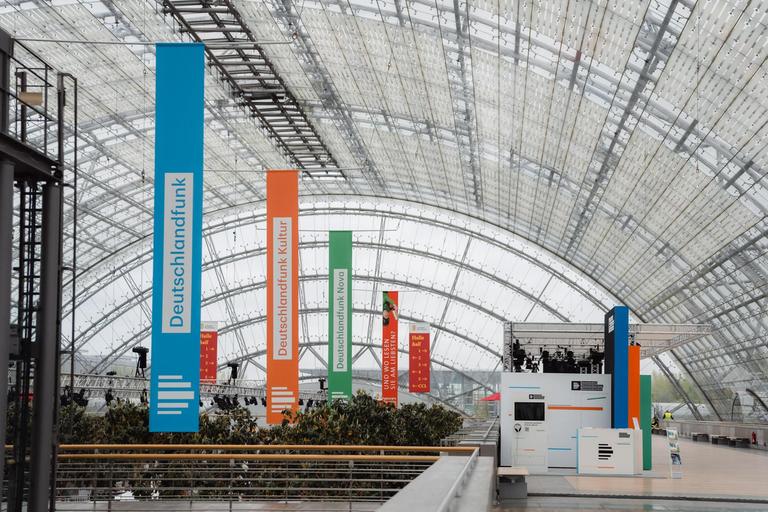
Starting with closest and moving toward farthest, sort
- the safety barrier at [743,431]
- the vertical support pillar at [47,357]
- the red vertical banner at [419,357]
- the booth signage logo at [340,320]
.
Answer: the vertical support pillar at [47,357]
the booth signage logo at [340,320]
the safety barrier at [743,431]
the red vertical banner at [419,357]

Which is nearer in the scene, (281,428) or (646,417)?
(281,428)

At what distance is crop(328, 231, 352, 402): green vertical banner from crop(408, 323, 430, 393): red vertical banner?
677 inches

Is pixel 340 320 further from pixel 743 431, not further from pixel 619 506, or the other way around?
pixel 743 431

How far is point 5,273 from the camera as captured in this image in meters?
8.93

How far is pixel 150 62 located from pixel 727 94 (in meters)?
23.4

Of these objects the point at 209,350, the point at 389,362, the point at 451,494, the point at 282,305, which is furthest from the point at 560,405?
the point at 209,350

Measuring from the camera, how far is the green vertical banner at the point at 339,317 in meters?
28.6

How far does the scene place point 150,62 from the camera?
39.6 meters

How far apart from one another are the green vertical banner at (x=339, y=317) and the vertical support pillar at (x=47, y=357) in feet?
60.8

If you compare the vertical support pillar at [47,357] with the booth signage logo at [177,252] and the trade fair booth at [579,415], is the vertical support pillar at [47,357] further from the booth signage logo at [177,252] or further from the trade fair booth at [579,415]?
the trade fair booth at [579,415]

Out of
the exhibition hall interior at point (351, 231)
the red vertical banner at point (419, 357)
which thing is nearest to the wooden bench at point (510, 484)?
the exhibition hall interior at point (351, 231)

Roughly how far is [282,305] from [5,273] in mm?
12742

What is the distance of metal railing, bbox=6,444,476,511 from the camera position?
15031 mm

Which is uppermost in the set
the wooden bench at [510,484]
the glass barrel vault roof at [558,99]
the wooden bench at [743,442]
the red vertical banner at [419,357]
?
the glass barrel vault roof at [558,99]
